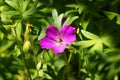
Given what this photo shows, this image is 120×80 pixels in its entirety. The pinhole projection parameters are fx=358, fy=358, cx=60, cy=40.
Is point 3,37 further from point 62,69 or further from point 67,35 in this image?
point 67,35

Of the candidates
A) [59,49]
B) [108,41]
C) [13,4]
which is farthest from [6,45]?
[108,41]

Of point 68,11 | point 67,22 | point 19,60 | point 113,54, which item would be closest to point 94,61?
point 113,54

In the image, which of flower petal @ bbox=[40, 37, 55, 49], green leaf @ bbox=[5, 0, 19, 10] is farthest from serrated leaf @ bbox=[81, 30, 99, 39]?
green leaf @ bbox=[5, 0, 19, 10]

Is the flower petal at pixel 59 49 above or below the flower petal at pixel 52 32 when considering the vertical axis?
below

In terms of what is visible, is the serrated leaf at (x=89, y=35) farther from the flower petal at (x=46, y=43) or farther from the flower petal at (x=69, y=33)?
the flower petal at (x=46, y=43)

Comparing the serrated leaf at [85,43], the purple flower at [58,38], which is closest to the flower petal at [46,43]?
the purple flower at [58,38]

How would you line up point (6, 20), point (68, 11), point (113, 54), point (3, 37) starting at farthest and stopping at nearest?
point (3, 37) → point (68, 11) → point (6, 20) → point (113, 54)

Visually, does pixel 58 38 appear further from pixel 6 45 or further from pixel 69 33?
pixel 6 45

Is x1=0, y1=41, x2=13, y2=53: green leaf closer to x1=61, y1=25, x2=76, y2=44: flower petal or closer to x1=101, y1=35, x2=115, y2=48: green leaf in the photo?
x1=61, y1=25, x2=76, y2=44: flower petal
